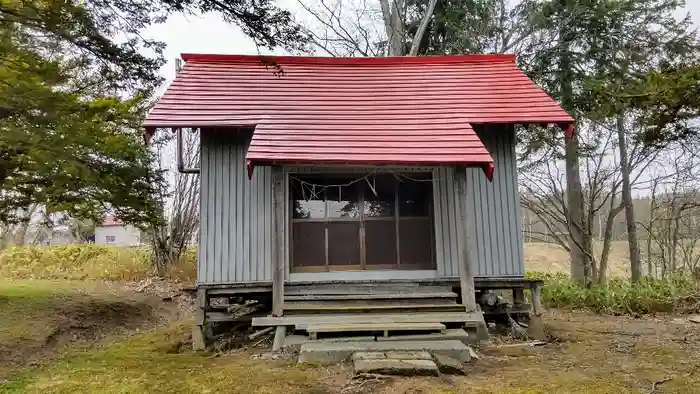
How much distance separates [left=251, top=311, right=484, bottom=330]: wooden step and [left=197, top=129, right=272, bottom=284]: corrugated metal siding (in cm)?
92

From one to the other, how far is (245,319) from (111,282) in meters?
7.94

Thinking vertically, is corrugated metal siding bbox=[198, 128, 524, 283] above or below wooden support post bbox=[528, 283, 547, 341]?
above

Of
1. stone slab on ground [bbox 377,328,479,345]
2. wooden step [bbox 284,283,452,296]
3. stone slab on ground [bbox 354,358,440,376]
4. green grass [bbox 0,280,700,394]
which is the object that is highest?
wooden step [bbox 284,283,452,296]

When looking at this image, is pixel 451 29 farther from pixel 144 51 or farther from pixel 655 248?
pixel 144 51

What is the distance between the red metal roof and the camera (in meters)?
6.48

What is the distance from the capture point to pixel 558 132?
38.5ft

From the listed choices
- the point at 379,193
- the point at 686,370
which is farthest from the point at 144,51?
the point at 686,370

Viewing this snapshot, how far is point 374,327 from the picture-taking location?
6098 mm

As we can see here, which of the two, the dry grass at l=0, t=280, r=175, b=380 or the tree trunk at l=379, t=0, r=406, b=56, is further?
the tree trunk at l=379, t=0, r=406, b=56

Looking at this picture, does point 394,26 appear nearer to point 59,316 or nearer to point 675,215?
point 675,215

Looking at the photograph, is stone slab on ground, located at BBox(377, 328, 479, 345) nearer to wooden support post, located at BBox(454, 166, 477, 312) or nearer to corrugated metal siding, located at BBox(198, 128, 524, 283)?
wooden support post, located at BBox(454, 166, 477, 312)

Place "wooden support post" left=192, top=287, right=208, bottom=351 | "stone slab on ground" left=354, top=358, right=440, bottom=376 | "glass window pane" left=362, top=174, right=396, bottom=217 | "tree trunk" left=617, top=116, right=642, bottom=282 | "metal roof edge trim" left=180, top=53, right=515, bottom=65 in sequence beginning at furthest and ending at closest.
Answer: "tree trunk" left=617, top=116, right=642, bottom=282 → "metal roof edge trim" left=180, top=53, right=515, bottom=65 → "glass window pane" left=362, top=174, right=396, bottom=217 → "wooden support post" left=192, top=287, right=208, bottom=351 → "stone slab on ground" left=354, top=358, right=440, bottom=376

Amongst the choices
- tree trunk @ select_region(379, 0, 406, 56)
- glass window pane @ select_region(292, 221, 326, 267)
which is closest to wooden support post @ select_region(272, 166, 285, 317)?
glass window pane @ select_region(292, 221, 326, 267)

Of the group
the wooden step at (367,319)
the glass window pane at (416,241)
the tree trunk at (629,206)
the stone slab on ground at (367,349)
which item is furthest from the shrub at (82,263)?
the tree trunk at (629,206)
